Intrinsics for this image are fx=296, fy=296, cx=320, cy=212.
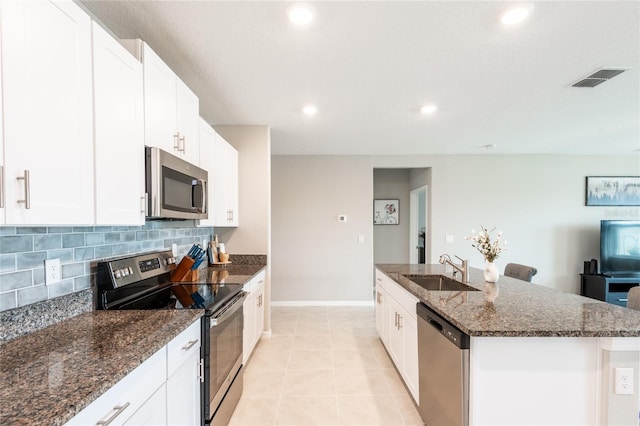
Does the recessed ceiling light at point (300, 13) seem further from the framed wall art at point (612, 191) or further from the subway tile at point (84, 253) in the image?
the framed wall art at point (612, 191)

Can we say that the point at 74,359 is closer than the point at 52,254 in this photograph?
Yes

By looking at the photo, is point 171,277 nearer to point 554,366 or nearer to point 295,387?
point 295,387

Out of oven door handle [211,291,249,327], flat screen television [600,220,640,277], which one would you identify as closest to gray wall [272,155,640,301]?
flat screen television [600,220,640,277]

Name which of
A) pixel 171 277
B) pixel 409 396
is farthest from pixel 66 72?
pixel 409 396

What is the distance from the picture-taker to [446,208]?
15.8 feet

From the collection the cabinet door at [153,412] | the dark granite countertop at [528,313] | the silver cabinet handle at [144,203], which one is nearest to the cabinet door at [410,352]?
the dark granite countertop at [528,313]

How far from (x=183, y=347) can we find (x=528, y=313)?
1.74m

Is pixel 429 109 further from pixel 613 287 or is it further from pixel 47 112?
pixel 613 287

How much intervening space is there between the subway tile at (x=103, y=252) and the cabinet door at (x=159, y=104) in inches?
26.9

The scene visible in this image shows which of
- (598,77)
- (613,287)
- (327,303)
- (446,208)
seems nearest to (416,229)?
(446,208)

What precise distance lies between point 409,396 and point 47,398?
2.27 m

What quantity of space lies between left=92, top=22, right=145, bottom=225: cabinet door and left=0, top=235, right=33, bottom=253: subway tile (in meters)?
0.36

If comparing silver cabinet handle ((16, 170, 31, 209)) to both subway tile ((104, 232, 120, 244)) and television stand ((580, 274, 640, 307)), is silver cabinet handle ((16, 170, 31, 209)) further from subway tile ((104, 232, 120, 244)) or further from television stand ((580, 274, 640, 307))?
television stand ((580, 274, 640, 307))

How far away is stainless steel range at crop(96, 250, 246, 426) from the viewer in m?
1.60
